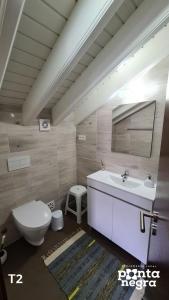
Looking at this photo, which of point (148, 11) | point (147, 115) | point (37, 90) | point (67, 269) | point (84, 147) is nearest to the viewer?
point (148, 11)

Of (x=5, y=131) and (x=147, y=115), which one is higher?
(x=147, y=115)

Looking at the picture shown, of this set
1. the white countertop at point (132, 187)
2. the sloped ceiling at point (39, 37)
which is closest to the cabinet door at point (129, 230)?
the white countertop at point (132, 187)

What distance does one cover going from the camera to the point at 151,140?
162 centimetres

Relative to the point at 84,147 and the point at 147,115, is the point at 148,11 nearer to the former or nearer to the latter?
the point at 147,115

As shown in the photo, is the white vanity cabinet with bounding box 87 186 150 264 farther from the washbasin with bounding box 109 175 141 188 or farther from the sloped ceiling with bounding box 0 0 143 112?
the sloped ceiling with bounding box 0 0 143 112

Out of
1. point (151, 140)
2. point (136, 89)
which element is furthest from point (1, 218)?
point (136, 89)

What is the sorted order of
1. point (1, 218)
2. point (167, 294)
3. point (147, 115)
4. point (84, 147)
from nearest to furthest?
1. point (167, 294)
2. point (147, 115)
3. point (1, 218)
4. point (84, 147)

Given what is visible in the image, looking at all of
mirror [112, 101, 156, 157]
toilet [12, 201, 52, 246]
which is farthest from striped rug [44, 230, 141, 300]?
mirror [112, 101, 156, 157]

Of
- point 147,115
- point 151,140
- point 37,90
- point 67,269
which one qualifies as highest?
point 37,90

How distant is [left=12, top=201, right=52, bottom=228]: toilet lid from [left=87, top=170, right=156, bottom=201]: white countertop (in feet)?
2.35

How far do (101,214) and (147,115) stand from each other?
1.32 meters

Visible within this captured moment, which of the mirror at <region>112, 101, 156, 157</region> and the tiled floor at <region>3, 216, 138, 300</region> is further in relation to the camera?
the mirror at <region>112, 101, 156, 157</region>

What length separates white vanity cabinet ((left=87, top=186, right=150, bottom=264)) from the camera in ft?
4.87

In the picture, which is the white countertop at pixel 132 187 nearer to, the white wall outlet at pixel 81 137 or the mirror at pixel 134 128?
the mirror at pixel 134 128
